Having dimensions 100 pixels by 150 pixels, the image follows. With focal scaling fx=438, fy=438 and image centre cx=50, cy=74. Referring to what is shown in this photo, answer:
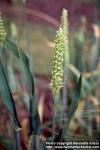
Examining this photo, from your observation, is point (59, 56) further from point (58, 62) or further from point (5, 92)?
point (5, 92)

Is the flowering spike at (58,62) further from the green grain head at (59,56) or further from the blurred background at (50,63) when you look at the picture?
the blurred background at (50,63)

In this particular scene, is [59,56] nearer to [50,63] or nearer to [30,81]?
[30,81]

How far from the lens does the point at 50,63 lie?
985 millimetres

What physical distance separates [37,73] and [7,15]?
447mm

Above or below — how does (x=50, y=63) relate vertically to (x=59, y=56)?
above

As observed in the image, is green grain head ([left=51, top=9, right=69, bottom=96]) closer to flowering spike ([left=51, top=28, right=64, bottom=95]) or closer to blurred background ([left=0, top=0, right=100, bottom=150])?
flowering spike ([left=51, top=28, right=64, bottom=95])

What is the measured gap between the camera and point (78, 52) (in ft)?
4.43

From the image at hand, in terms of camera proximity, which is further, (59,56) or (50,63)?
(50,63)

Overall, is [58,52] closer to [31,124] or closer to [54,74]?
[54,74]

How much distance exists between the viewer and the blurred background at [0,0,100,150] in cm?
107

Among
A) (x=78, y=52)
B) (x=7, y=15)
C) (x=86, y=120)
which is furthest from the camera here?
(x=7, y=15)

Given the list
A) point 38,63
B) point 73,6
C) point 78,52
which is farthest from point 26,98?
point 38,63

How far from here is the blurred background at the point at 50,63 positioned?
3.51ft

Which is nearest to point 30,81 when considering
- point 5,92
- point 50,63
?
point 5,92
